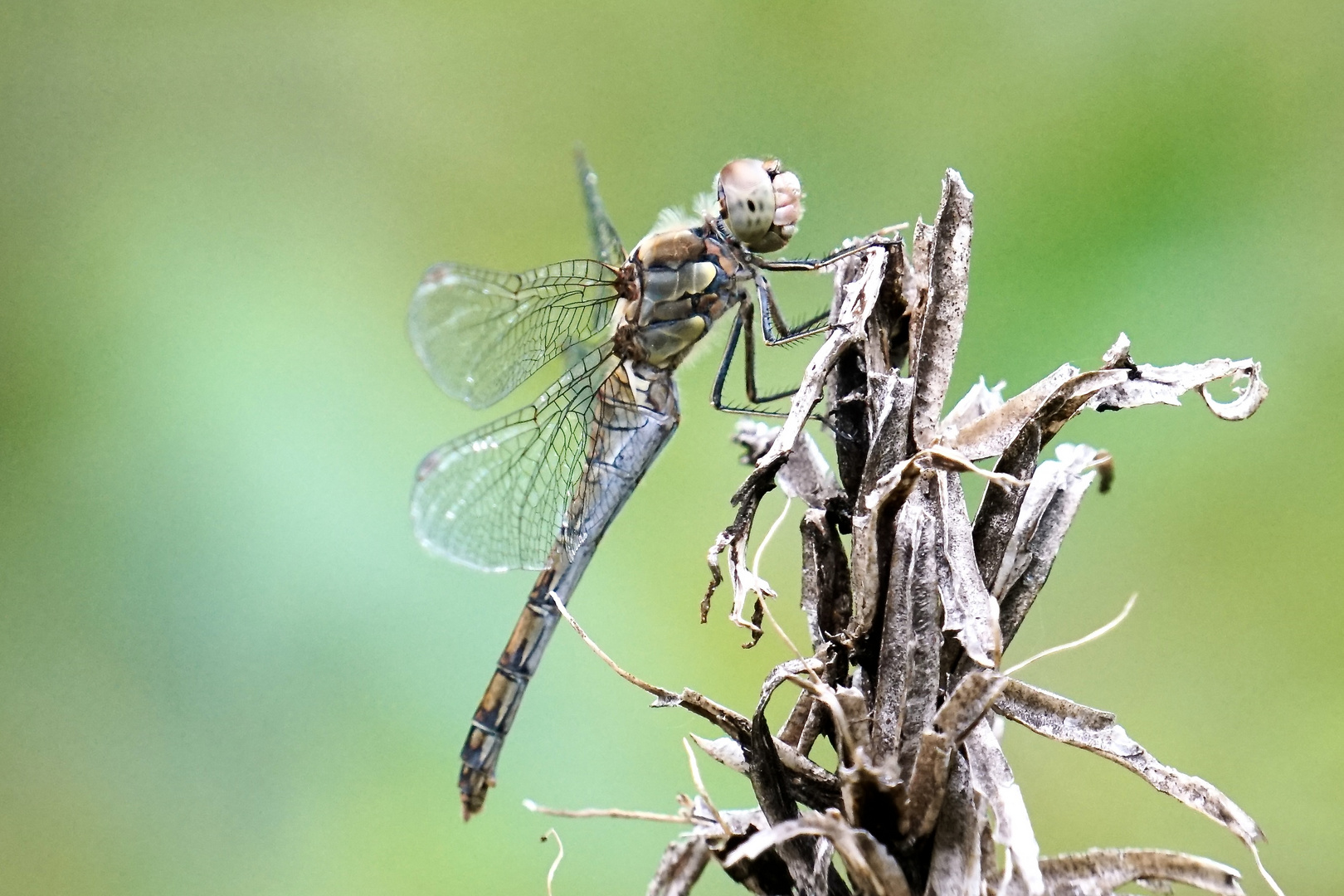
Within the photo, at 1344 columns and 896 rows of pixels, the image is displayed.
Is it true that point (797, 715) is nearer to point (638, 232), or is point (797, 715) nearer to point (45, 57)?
point (638, 232)

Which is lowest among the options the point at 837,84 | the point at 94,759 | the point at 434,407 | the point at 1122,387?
the point at 94,759

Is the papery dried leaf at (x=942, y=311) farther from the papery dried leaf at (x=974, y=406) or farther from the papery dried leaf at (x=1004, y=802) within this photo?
the papery dried leaf at (x=1004, y=802)

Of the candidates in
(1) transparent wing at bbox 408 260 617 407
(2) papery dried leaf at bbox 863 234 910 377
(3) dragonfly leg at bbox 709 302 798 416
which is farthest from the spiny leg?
(2) papery dried leaf at bbox 863 234 910 377

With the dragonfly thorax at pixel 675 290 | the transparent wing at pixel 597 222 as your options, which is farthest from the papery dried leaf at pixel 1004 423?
the transparent wing at pixel 597 222

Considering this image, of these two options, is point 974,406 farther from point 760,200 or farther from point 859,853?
point 760,200

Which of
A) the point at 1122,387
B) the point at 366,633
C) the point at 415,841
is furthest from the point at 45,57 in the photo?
the point at 1122,387

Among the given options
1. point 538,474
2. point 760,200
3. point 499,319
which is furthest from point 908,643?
point 499,319
